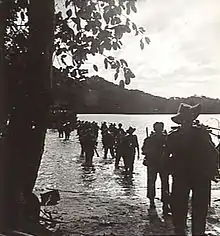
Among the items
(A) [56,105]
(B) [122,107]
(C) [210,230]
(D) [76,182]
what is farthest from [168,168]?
(D) [76,182]

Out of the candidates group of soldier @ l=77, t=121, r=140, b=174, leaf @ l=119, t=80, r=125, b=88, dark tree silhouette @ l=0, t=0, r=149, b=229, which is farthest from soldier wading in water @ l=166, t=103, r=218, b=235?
group of soldier @ l=77, t=121, r=140, b=174

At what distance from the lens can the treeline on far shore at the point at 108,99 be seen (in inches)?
114

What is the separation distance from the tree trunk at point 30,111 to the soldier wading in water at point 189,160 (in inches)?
61.4

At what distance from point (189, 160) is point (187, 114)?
25cm

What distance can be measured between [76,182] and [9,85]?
3836 millimetres

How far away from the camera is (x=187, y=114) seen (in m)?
2.73

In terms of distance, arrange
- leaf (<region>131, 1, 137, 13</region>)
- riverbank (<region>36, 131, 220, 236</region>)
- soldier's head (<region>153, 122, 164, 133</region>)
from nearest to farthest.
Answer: soldier's head (<region>153, 122, 164, 133</region>), leaf (<region>131, 1, 137, 13</region>), riverbank (<region>36, 131, 220, 236</region>)

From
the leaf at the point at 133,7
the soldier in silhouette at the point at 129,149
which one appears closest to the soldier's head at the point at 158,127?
Result: the leaf at the point at 133,7

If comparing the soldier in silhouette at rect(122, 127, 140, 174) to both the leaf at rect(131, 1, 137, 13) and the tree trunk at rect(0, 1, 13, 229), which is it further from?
the leaf at rect(131, 1, 137, 13)

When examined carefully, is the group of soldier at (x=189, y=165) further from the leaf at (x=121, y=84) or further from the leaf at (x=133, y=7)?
the leaf at (x=133, y=7)

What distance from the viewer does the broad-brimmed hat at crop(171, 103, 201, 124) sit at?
2717mm

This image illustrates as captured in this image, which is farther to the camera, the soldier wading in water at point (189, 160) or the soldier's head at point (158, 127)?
the soldier's head at point (158, 127)

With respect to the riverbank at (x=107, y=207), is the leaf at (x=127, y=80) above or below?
above

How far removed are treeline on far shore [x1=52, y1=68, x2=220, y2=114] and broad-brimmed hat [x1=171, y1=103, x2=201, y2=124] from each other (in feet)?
0.22
